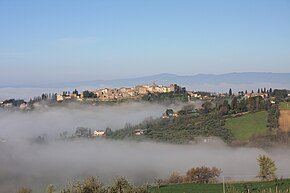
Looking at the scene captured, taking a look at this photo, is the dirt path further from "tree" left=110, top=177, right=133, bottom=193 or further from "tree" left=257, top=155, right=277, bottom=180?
"tree" left=110, top=177, right=133, bottom=193

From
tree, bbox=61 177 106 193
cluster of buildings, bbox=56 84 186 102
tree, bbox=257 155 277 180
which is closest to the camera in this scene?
tree, bbox=61 177 106 193

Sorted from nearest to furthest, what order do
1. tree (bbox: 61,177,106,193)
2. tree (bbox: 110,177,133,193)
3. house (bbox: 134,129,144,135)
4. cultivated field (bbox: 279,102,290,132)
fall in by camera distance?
tree (bbox: 61,177,106,193) → tree (bbox: 110,177,133,193) → cultivated field (bbox: 279,102,290,132) → house (bbox: 134,129,144,135)

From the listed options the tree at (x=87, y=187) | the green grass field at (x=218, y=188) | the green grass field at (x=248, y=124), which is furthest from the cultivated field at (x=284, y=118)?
the tree at (x=87, y=187)

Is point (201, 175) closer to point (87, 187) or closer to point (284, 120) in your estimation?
point (87, 187)

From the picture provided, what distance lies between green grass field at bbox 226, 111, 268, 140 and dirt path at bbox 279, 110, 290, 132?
2063mm

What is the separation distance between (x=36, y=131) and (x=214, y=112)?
187ft

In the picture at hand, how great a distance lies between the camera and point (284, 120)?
59.5 metres

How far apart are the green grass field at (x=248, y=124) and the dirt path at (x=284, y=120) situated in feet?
6.77

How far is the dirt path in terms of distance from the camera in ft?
188

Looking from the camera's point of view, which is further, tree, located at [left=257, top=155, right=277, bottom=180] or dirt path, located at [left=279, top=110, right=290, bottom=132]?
dirt path, located at [left=279, top=110, right=290, bottom=132]

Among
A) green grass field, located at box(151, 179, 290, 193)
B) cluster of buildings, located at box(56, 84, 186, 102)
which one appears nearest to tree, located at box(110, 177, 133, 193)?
green grass field, located at box(151, 179, 290, 193)

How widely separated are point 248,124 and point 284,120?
15.8ft

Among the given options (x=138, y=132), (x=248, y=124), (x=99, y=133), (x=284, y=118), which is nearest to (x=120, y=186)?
(x=248, y=124)

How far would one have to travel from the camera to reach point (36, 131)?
112125mm
